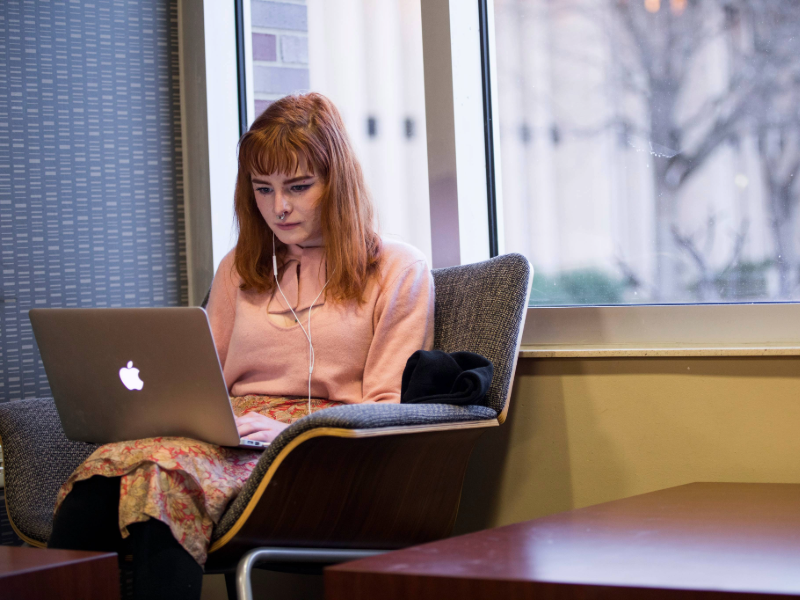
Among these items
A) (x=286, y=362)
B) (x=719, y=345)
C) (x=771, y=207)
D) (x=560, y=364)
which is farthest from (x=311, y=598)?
(x=771, y=207)

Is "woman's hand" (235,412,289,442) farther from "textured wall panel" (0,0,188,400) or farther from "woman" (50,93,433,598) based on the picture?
"textured wall panel" (0,0,188,400)

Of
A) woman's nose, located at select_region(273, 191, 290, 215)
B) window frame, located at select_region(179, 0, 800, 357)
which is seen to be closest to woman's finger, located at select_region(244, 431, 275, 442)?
woman's nose, located at select_region(273, 191, 290, 215)

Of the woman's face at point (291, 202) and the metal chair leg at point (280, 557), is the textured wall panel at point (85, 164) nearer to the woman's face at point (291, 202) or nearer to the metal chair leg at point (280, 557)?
the woman's face at point (291, 202)

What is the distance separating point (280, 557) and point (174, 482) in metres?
0.18

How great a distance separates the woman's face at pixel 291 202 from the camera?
4.76ft

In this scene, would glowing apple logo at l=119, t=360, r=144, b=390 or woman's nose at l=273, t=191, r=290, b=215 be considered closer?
glowing apple logo at l=119, t=360, r=144, b=390

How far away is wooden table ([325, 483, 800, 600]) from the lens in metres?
0.69

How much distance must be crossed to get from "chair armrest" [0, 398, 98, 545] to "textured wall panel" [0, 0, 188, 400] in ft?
1.80

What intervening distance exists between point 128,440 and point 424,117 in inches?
42.3

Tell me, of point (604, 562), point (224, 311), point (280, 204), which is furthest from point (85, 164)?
point (604, 562)

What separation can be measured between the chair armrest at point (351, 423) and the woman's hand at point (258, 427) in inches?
6.1

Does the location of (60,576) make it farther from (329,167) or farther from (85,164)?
(85,164)

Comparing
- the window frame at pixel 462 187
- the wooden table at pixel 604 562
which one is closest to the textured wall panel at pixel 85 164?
the window frame at pixel 462 187

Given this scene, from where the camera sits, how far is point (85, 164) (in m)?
2.10
